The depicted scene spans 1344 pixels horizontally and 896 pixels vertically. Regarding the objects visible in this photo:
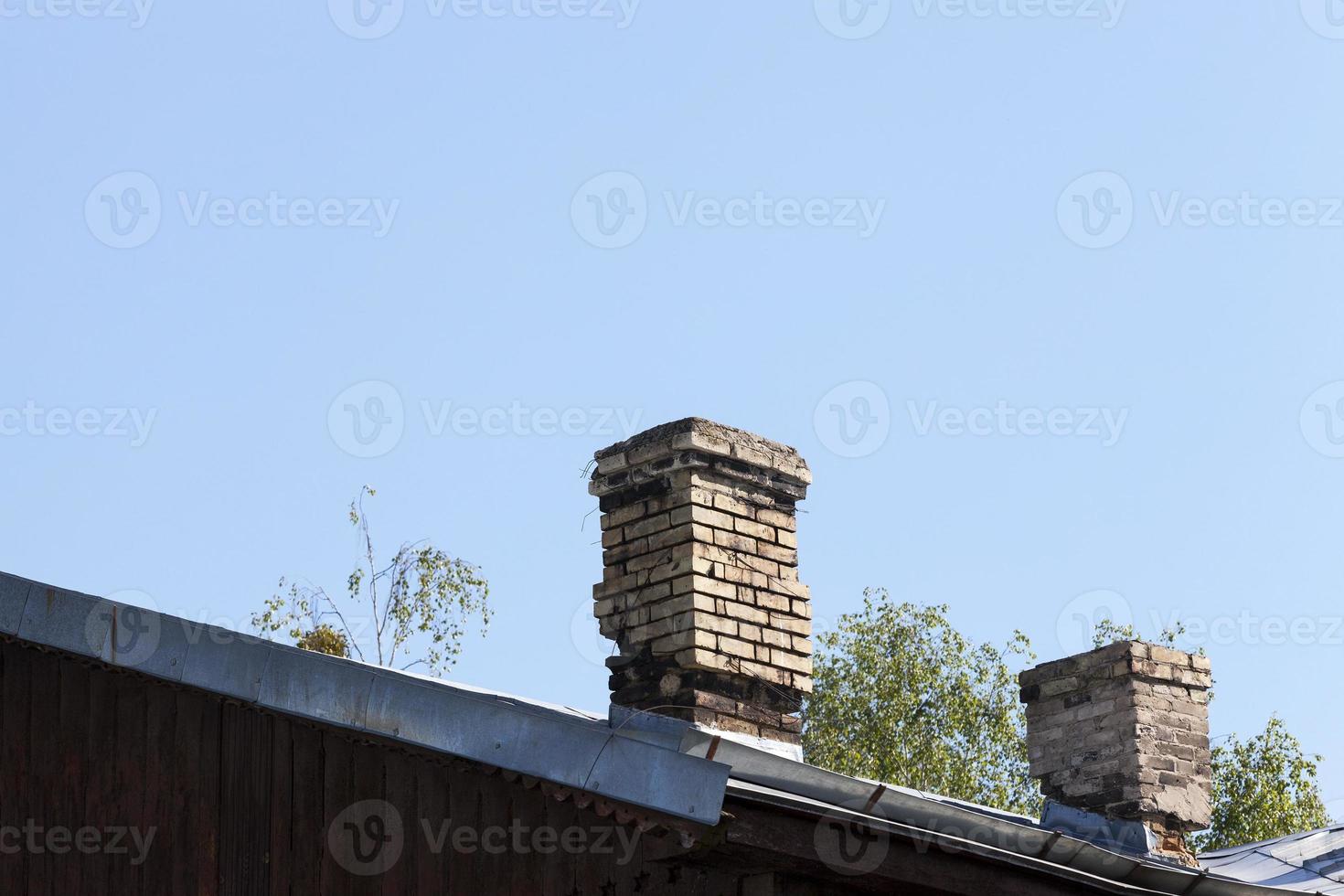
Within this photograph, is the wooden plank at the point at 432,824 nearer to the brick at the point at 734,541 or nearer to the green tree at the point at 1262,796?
the brick at the point at 734,541

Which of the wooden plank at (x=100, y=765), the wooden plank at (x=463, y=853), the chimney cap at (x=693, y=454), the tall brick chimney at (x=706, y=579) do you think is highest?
the chimney cap at (x=693, y=454)

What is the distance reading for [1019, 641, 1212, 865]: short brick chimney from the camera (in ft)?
32.5

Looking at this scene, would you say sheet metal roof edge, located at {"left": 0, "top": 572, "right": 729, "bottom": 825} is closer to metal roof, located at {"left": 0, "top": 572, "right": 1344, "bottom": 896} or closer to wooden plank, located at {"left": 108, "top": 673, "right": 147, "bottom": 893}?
metal roof, located at {"left": 0, "top": 572, "right": 1344, "bottom": 896}

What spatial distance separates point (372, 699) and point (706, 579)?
1.77 meters

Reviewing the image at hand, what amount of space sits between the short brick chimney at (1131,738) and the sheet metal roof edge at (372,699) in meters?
4.17

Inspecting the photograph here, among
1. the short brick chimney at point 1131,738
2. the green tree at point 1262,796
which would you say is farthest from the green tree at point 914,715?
the short brick chimney at point 1131,738

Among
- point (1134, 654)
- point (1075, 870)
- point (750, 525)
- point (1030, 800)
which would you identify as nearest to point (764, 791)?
point (1075, 870)

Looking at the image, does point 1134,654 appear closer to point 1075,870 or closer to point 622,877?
point 1075,870

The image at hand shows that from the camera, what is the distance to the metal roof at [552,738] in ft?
19.1

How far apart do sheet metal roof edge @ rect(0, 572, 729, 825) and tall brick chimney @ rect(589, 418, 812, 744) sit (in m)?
0.80

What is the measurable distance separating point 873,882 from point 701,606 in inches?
73.3

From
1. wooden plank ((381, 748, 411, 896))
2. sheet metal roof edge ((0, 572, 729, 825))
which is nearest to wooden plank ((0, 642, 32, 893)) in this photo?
sheet metal roof edge ((0, 572, 729, 825))

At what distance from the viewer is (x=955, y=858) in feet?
20.4

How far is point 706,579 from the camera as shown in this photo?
7.87m
